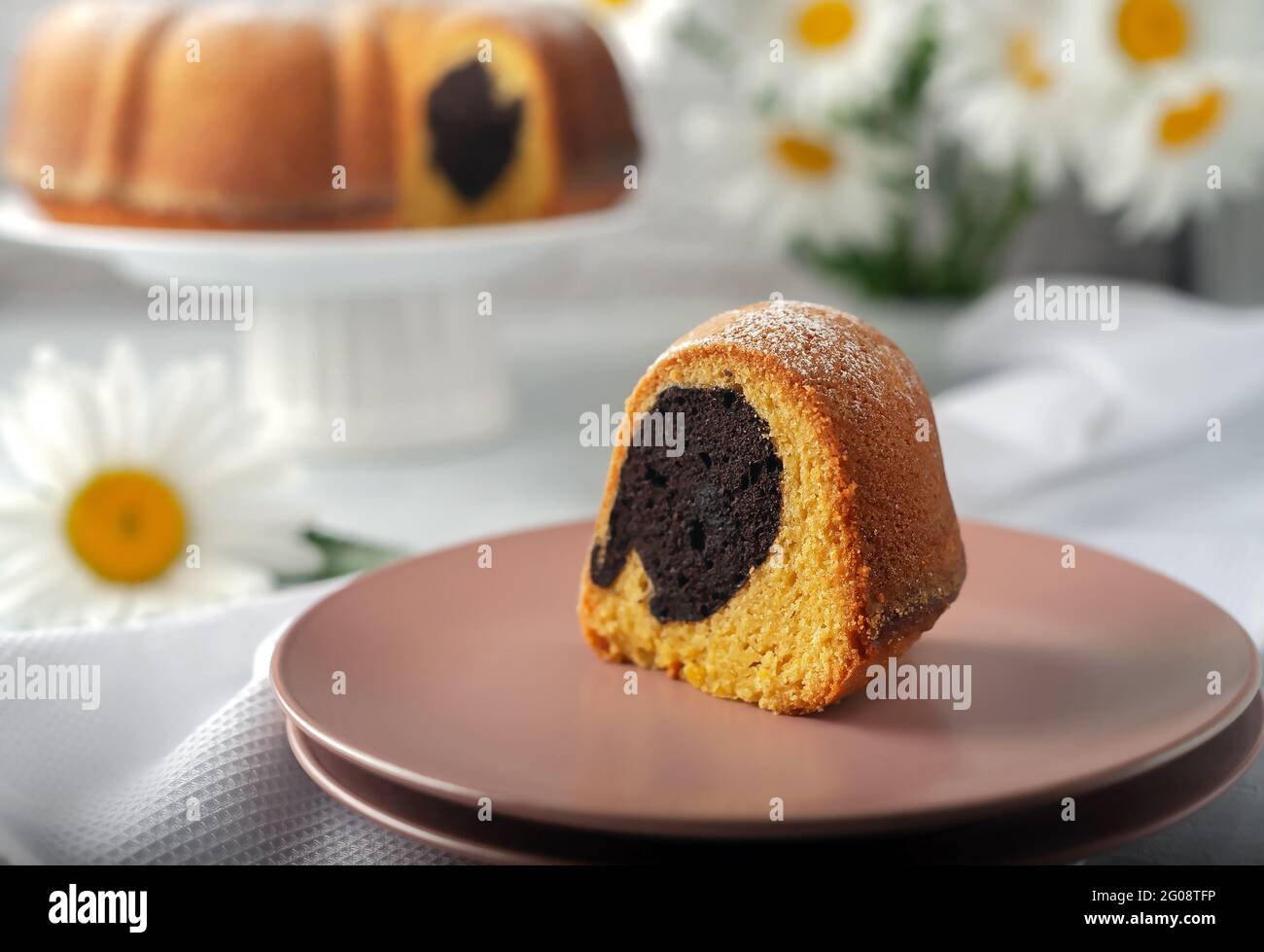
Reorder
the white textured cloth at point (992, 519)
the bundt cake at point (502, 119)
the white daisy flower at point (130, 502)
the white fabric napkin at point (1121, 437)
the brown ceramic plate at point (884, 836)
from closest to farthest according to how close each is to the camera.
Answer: the brown ceramic plate at point (884, 836) < the white textured cloth at point (992, 519) < the white daisy flower at point (130, 502) < the white fabric napkin at point (1121, 437) < the bundt cake at point (502, 119)

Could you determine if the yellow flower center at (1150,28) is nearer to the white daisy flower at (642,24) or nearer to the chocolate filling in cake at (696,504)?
the white daisy flower at (642,24)

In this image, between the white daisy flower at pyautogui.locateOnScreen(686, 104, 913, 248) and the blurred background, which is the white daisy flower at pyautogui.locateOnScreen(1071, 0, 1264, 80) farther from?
the white daisy flower at pyautogui.locateOnScreen(686, 104, 913, 248)

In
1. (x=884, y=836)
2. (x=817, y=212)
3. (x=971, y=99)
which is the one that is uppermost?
(x=971, y=99)

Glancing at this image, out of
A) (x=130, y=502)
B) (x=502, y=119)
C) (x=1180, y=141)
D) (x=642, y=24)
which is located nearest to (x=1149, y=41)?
(x=1180, y=141)

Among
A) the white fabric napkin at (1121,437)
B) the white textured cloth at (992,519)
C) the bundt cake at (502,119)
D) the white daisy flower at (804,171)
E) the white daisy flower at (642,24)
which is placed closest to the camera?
the white textured cloth at (992,519)

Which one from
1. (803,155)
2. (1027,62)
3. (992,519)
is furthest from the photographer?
(803,155)

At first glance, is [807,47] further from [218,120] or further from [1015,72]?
[218,120]

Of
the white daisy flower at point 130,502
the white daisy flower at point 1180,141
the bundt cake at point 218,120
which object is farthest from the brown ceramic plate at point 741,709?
the white daisy flower at point 1180,141
